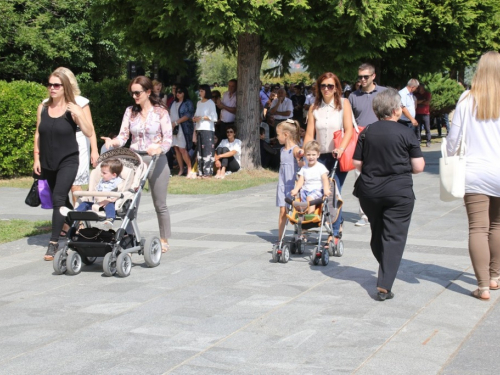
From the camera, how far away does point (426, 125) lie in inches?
963

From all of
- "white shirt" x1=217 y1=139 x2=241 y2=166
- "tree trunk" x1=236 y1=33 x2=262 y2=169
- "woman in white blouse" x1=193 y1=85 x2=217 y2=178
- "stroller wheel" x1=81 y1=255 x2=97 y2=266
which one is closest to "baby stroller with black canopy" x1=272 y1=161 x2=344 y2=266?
"stroller wheel" x1=81 y1=255 x2=97 y2=266

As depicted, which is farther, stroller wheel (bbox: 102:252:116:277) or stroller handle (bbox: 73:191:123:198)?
stroller handle (bbox: 73:191:123:198)

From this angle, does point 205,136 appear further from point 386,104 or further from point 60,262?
point 386,104

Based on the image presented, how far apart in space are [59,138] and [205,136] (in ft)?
27.3

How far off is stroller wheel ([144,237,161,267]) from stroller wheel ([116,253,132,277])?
0.25 meters

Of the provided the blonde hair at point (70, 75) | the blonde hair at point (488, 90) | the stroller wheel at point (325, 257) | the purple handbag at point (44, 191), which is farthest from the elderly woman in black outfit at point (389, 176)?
the purple handbag at point (44, 191)

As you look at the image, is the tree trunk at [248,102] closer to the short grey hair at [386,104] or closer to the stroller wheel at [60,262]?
the stroller wheel at [60,262]

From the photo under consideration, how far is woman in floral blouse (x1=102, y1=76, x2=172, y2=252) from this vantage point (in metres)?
8.67

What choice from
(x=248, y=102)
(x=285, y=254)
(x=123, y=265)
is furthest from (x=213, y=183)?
(x=123, y=265)

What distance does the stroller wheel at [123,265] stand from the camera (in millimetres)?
7734

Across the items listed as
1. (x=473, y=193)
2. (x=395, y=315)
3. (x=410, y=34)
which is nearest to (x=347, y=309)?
(x=395, y=315)

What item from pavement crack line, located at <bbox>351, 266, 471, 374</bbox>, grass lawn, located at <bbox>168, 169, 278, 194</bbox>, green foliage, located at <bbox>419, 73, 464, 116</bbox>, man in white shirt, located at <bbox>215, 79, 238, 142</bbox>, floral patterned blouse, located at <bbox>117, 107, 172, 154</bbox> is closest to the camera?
pavement crack line, located at <bbox>351, 266, 471, 374</bbox>

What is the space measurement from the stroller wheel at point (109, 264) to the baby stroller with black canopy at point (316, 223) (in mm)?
1564

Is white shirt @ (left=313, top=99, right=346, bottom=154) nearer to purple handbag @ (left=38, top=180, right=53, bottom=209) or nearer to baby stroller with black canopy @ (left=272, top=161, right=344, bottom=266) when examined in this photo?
baby stroller with black canopy @ (left=272, top=161, right=344, bottom=266)
